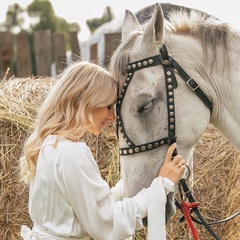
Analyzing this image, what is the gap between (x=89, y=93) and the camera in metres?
2.40

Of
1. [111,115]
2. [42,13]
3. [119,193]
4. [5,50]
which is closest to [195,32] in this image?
[111,115]

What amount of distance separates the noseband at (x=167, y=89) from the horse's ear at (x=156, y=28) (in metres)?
0.06

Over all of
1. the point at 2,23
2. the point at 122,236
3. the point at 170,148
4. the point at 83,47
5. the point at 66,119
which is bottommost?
the point at 2,23

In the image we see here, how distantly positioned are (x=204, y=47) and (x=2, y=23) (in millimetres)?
30775

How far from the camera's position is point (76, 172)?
7.47ft

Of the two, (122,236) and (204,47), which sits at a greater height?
(204,47)

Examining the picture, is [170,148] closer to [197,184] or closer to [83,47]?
[197,184]

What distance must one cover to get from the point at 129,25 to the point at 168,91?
1.71 feet

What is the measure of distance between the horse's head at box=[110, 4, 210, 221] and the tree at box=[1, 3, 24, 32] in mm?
30021

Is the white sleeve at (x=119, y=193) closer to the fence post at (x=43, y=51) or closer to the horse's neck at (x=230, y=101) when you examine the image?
the horse's neck at (x=230, y=101)

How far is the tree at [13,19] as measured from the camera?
32.0 meters

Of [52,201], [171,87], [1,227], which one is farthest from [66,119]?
[1,227]

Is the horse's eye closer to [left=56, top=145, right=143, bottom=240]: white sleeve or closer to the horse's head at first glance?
the horse's head

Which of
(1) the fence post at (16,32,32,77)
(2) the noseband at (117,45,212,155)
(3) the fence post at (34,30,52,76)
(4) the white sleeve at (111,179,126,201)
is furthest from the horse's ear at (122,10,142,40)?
(3) the fence post at (34,30,52,76)
